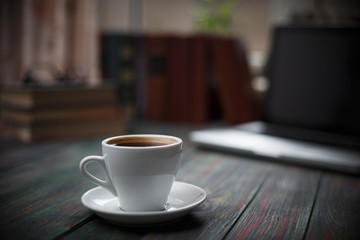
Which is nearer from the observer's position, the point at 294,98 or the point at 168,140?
the point at 168,140

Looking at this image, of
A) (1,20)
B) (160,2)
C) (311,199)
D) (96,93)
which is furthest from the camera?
(160,2)

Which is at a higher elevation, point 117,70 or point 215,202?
point 117,70

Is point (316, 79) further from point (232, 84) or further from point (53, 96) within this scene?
point (53, 96)

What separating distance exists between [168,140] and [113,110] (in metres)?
0.78

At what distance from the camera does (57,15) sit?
156cm

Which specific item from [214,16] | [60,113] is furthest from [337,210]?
[214,16]

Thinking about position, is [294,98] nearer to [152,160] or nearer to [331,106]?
[331,106]

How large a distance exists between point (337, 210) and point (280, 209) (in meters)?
0.09

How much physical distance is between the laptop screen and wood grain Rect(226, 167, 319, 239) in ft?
1.02

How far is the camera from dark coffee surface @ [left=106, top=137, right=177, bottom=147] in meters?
0.58

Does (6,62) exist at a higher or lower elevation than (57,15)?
lower

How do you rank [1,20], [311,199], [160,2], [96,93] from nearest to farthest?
[311,199]
[96,93]
[1,20]
[160,2]

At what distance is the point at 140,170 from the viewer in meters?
0.53

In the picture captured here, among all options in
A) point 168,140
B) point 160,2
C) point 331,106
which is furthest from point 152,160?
point 160,2
